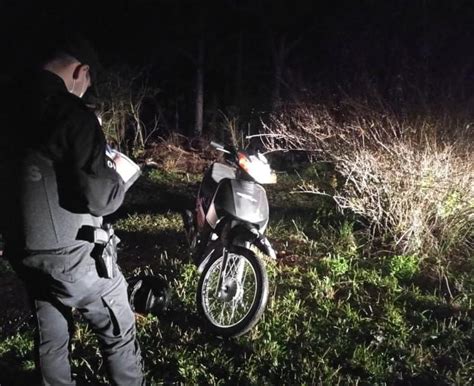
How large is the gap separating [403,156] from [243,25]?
8213mm

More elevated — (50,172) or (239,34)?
(50,172)

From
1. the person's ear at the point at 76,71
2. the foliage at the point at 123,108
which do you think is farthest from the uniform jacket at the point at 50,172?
the foliage at the point at 123,108

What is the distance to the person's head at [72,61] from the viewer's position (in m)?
2.14

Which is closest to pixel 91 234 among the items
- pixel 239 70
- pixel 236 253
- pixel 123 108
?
pixel 236 253

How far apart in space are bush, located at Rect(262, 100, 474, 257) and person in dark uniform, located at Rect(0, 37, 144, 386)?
2.75 meters

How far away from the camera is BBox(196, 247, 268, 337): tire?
296 centimetres

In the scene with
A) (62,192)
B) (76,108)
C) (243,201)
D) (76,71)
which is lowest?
(243,201)

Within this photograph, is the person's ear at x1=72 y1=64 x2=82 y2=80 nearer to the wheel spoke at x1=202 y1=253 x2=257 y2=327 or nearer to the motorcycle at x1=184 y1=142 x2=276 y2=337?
the motorcycle at x1=184 y1=142 x2=276 y2=337

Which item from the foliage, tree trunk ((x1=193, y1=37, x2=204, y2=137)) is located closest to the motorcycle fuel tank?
the foliage

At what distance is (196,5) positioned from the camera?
10.5 metres

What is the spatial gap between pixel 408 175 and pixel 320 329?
166 centimetres

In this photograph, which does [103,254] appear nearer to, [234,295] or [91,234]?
[91,234]

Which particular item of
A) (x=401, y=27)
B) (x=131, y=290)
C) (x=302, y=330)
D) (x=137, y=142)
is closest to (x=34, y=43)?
(x=131, y=290)

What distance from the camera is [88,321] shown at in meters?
2.33
